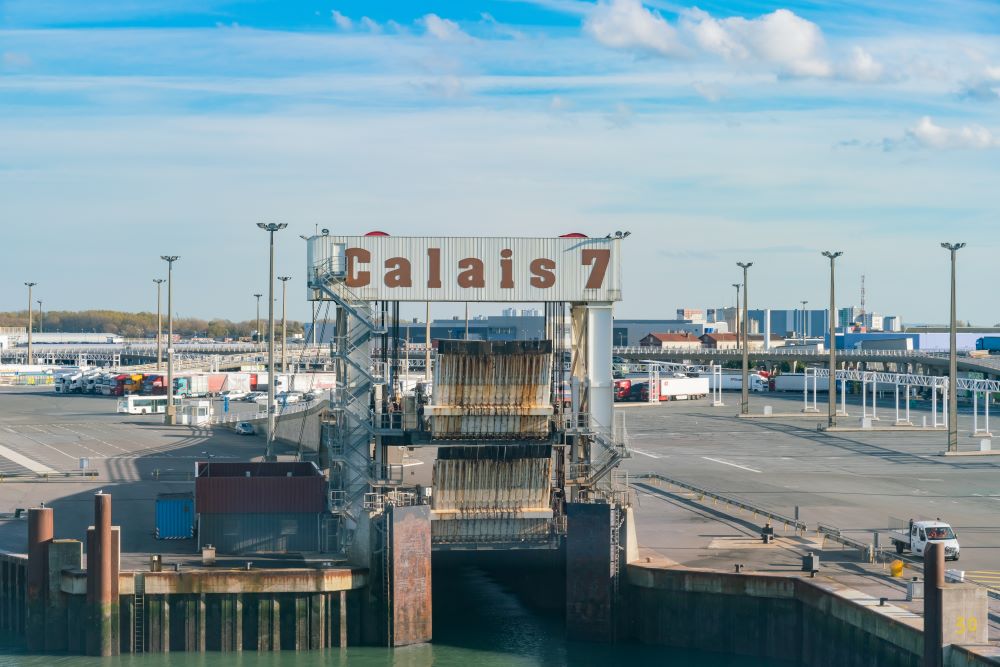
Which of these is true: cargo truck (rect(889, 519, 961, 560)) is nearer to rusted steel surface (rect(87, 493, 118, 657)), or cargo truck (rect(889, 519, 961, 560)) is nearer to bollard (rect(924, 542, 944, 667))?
bollard (rect(924, 542, 944, 667))

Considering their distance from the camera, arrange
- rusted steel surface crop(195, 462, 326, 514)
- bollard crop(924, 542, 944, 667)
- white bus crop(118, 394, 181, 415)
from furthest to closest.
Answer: white bus crop(118, 394, 181, 415), rusted steel surface crop(195, 462, 326, 514), bollard crop(924, 542, 944, 667)

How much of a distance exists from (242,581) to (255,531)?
5794mm

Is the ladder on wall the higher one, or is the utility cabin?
the utility cabin

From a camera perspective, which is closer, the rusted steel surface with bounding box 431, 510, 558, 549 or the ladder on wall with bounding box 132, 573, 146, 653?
the ladder on wall with bounding box 132, 573, 146, 653

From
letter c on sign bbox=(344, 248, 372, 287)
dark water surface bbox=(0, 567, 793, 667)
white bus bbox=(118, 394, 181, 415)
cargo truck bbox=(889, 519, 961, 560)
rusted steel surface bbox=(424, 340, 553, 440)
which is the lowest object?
dark water surface bbox=(0, 567, 793, 667)

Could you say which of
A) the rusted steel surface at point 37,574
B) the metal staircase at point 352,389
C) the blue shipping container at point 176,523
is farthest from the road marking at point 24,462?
the metal staircase at point 352,389

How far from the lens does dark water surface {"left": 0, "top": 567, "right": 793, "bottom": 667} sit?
4581 centimetres

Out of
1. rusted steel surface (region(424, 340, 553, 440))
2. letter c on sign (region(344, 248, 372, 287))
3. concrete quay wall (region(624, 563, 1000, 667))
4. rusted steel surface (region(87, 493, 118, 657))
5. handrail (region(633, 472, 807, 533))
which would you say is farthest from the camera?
handrail (region(633, 472, 807, 533))

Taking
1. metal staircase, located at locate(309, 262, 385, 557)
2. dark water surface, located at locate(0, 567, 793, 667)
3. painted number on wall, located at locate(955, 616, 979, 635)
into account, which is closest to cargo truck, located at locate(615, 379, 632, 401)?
dark water surface, located at locate(0, 567, 793, 667)

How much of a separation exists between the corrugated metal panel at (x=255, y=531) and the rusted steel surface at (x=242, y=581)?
5.31 m

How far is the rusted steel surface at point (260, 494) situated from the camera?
52094 mm

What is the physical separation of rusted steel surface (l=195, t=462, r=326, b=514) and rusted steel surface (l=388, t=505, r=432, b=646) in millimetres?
6329

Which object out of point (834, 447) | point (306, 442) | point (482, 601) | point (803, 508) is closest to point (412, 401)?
point (482, 601)

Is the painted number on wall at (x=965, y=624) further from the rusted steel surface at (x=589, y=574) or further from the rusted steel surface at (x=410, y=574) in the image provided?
the rusted steel surface at (x=410, y=574)
